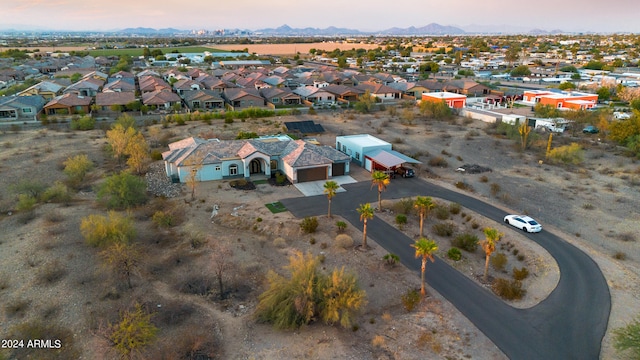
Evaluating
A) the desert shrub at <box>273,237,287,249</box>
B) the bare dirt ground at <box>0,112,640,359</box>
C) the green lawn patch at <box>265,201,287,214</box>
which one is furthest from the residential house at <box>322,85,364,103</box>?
the desert shrub at <box>273,237,287,249</box>

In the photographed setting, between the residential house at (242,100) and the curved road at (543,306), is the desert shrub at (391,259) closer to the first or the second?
the curved road at (543,306)

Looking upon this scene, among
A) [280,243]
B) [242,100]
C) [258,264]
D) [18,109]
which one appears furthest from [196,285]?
[18,109]

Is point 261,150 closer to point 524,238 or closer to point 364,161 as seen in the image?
point 364,161

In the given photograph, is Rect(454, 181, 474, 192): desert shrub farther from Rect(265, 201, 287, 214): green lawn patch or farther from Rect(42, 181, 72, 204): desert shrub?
Rect(42, 181, 72, 204): desert shrub

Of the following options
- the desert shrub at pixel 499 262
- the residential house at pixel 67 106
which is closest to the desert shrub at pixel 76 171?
the residential house at pixel 67 106

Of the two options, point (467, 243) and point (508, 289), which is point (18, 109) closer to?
point (467, 243)
